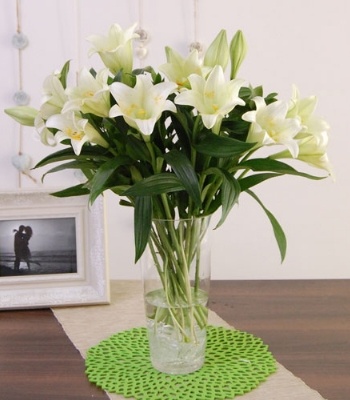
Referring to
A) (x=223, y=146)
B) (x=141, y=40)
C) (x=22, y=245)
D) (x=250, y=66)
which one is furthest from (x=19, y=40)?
(x=223, y=146)

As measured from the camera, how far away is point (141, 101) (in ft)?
3.02

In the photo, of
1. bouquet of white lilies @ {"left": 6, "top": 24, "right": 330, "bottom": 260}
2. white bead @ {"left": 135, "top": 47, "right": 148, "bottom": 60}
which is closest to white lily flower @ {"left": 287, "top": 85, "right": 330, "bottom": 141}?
bouquet of white lilies @ {"left": 6, "top": 24, "right": 330, "bottom": 260}

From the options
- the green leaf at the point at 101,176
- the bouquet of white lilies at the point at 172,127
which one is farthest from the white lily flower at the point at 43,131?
the green leaf at the point at 101,176

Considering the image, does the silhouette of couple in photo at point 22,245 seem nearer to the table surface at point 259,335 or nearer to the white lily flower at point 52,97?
the table surface at point 259,335

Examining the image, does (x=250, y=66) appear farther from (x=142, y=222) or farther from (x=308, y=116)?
(x=142, y=222)

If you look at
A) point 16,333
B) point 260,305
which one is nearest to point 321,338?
point 260,305

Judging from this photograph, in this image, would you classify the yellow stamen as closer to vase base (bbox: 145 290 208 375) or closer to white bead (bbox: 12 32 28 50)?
vase base (bbox: 145 290 208 375)

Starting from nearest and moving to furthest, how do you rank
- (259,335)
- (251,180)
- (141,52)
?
(251,180) < (259,335) < (141,52)

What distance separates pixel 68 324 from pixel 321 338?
1.45ft

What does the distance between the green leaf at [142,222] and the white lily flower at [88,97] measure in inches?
5.0

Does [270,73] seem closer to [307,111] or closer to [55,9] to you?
[55,9]

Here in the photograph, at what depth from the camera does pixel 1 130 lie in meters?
2.09

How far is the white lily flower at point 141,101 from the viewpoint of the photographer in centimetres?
91

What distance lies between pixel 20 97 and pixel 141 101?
1.19 meters
